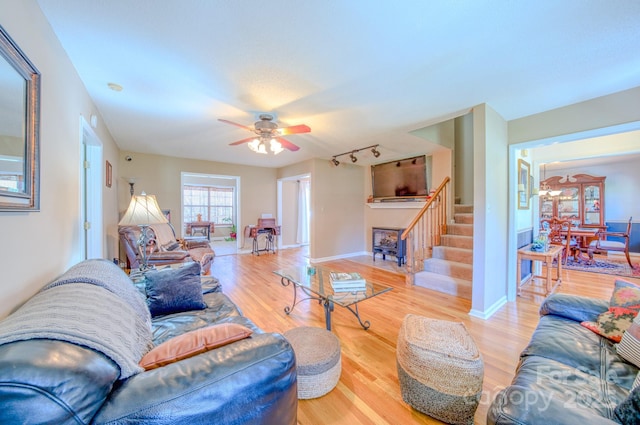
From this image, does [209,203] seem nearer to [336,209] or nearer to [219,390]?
[336,209]

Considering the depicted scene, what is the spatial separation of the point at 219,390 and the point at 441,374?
1.24 m

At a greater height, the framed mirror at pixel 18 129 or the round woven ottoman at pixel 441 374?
the framed mirror at pixel 18 129

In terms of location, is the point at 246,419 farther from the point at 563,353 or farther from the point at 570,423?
the point at 563,353

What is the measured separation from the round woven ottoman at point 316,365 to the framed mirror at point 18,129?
1.65 meters

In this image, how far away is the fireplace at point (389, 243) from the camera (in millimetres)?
5125

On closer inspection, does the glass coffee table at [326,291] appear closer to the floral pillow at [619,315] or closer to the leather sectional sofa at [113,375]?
the leather sectional sofa at [113,375]

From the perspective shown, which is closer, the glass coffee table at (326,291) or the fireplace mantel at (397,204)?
the glass coffee table at (326,291)

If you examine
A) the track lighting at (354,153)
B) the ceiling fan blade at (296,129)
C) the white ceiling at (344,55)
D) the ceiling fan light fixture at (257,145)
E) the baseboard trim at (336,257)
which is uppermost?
the white ceiling at (344,55)

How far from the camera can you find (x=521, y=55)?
1.91 m

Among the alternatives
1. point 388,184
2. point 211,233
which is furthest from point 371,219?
point 211,233

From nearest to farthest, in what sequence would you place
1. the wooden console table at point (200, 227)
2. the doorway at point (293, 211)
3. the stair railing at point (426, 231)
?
the stair railing at point (426, 231) < the doorway at point (293, 211) < the wooden console table at point (200, 227)

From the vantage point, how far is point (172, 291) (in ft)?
6.27

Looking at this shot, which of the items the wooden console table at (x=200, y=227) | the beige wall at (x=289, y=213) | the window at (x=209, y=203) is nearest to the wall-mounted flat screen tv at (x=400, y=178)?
the beige wall at (x=289, y=213)

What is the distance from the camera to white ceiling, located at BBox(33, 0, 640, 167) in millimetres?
1491
